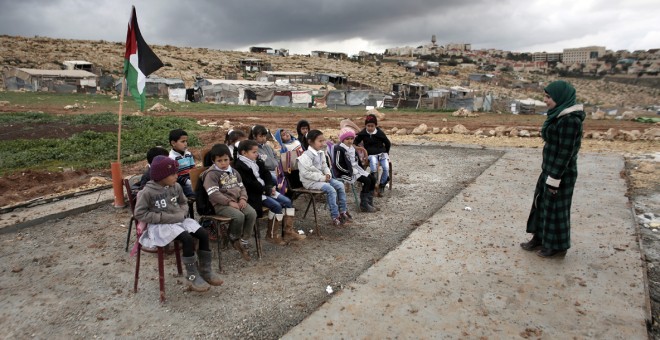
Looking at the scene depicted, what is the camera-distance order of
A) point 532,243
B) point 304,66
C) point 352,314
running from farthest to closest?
point 304,66, point 532,243, point 352,314

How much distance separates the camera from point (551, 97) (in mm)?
4641

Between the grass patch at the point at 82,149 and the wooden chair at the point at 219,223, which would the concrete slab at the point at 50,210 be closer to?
the wooden chair at the point at 219,223

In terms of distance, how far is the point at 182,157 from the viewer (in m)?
5.96

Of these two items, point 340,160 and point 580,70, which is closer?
point 340,160

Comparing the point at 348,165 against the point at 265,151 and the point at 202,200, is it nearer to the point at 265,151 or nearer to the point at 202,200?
the point at 265,151

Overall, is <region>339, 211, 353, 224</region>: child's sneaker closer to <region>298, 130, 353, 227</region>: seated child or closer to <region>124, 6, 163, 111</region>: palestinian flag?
<region>298, 130, 353, 227</region>: seated child

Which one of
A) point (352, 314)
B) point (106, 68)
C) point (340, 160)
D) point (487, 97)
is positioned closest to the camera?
point (352, 314)

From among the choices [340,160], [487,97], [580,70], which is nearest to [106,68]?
[487,97]

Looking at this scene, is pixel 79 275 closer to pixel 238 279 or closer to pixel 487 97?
pixel 238 279

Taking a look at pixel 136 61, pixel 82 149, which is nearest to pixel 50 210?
pixel 136 61

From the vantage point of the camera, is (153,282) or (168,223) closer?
(168,223)

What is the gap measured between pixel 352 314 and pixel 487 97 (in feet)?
119

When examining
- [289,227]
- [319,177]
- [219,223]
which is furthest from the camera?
[319,177]

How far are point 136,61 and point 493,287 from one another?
5753 millimetres
